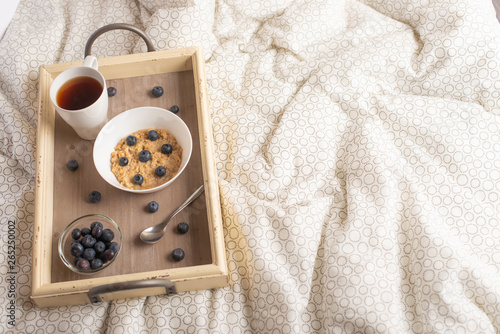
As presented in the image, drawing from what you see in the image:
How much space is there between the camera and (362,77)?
133 cm

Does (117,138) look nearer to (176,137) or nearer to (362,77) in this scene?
(176,137)

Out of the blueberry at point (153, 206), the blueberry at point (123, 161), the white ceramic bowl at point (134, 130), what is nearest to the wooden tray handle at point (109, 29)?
the white ceramic bowl at point (134, 130)

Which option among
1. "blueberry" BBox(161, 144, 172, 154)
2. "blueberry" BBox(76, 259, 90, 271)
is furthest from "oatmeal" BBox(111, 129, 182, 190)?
"blueberry" BBox(76, 259, 90, 271)

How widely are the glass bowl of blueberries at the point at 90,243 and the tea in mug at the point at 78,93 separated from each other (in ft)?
0.95

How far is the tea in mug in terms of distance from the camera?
1.11 m

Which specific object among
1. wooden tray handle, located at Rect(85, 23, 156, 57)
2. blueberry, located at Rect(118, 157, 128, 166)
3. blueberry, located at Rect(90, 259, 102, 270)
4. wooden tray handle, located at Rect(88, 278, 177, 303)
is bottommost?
wooden tray handle, located at Rect(88, 278, 177, 303)

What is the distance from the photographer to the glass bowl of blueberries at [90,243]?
997mm

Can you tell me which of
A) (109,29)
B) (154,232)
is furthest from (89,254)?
(109,29)

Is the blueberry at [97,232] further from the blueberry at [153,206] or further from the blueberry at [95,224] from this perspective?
the blueberry at [153,206]

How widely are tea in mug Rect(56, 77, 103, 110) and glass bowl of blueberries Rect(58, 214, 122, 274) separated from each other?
0.29m

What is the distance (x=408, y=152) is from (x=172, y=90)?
693 mm

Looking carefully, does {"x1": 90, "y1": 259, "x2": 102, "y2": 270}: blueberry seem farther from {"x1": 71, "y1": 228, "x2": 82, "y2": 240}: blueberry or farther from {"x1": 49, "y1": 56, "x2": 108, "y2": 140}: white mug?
{"x1": 49, "y1": 56, "x2": 108, "y2": 140}: white mug

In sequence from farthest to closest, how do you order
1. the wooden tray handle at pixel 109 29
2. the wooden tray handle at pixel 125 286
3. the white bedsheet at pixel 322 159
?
the wooden tray handle at pixel 109 29, the white bedsheet at pixel 322 159, the wooden tray handle at pixel 125 286

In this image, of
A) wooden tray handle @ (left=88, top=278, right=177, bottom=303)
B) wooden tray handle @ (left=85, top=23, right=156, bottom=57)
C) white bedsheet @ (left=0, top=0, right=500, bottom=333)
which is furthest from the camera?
wooden tray handle @ (left=85, top=23, right=156, bottom=57)
